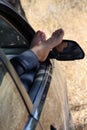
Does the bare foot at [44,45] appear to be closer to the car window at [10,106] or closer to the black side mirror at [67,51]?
the black side mirror at [67,51]

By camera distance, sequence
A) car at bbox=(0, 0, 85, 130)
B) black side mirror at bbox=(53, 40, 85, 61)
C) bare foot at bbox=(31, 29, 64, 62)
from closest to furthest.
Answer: car at bbox=(0, 0, 85, 130), bare foot at bbox=(31, 29, 64, 62), black side mirror at bbox=(53, 40, 85, 61)

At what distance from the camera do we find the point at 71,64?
7.03m

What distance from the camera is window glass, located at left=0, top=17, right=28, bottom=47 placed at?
142 inches

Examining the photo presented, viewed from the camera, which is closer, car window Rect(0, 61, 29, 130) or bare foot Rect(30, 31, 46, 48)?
car window Rect(0, 61, 29, 130)

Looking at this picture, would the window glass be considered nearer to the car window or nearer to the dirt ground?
the car window

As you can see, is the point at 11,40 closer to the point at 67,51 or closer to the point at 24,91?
the point at 67,51

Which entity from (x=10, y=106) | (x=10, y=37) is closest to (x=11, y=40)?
(x=10, y=37)

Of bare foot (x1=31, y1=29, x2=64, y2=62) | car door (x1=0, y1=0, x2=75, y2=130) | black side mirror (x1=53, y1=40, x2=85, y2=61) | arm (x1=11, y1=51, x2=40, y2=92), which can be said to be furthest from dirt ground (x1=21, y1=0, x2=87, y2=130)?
arm (x1=11, y1=51, x2=40, y2=92)

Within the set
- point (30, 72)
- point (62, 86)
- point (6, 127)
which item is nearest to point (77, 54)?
point (62, 86)

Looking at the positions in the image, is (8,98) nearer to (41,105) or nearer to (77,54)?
(41,105)

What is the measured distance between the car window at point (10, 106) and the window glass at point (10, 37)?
106 centimetres

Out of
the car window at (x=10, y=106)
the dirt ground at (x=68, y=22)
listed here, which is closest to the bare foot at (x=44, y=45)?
the car window at (x=10, y=106)

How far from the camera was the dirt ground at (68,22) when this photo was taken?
6.99 metres

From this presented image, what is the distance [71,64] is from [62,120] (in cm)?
386
